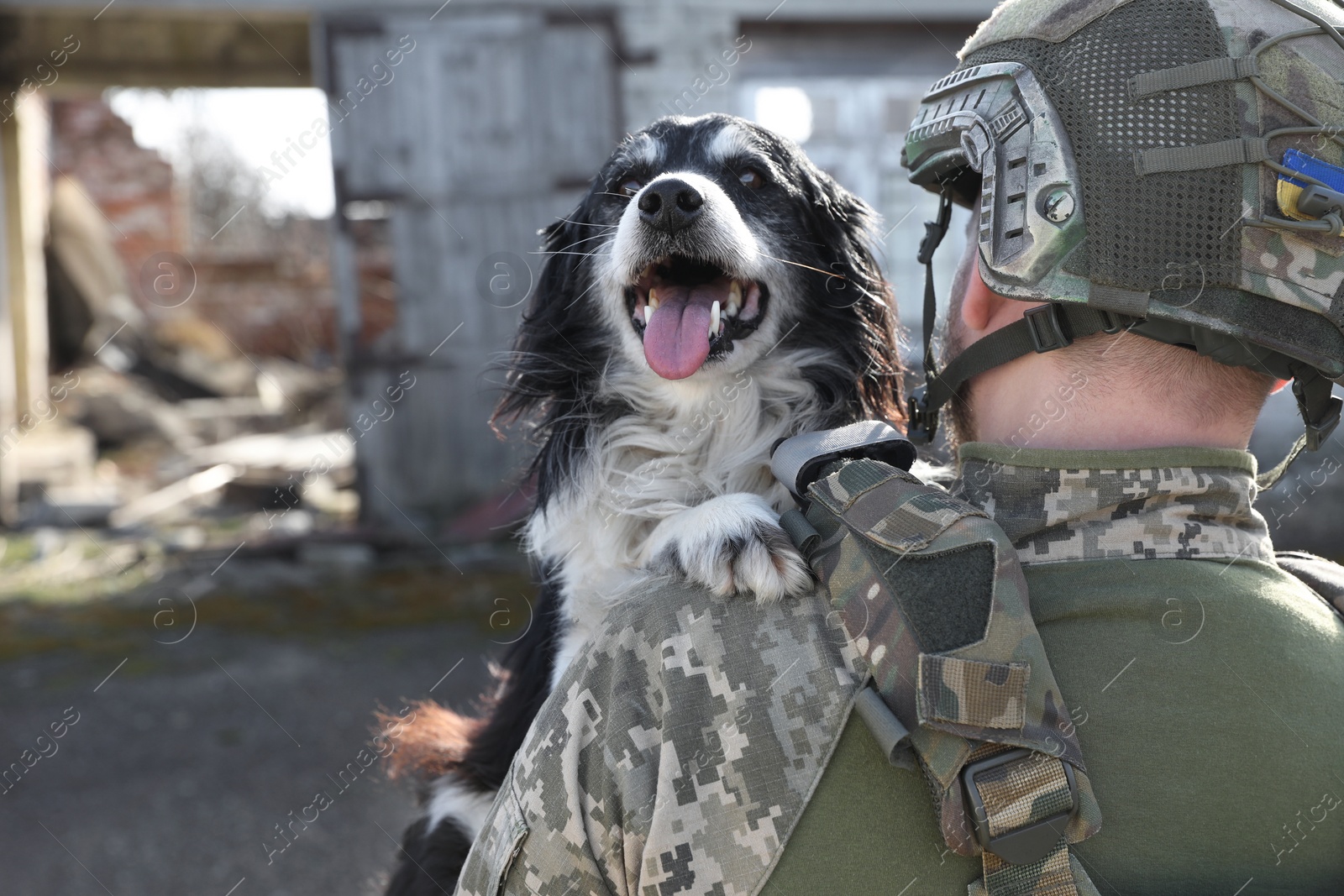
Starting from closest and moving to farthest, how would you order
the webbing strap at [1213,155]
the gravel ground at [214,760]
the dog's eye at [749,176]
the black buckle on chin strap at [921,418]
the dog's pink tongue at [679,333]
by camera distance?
the webbing strap at [1213,155], the black buckle on chin strap at [921,418], the dog's pink tongue at [679,333], the dog's eye at [749,176], the gravel ground at [214,760]

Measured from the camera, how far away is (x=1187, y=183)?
1.36 meters

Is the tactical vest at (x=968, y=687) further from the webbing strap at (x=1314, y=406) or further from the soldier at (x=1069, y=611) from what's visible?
the webbing strap at (x=1314, y=406)

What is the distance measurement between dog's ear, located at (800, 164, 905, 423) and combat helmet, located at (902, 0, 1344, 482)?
3.53 feet

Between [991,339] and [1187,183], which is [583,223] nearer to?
[991,339]

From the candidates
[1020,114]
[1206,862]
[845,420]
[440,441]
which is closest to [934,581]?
[1206,862]

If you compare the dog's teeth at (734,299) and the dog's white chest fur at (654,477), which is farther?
the dog's teeth at (734,299)

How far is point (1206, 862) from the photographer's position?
1172 millimetres

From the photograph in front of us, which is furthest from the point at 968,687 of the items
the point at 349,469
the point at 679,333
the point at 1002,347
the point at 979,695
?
the point at 349,469

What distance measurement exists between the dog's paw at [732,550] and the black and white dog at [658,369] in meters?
0.22

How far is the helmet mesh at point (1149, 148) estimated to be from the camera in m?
1.37

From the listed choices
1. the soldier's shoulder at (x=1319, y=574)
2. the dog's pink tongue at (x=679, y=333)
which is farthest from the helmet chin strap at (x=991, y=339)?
the dog's pink tongue at (x=679, y=333)

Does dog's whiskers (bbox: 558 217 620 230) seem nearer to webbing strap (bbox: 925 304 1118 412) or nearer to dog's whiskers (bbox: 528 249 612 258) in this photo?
dog's whiskers (bbox: 528 249 612 258)

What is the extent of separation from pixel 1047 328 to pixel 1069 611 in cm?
39

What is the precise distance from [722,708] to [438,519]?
6396 mm
